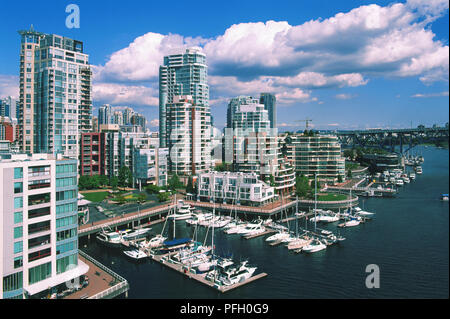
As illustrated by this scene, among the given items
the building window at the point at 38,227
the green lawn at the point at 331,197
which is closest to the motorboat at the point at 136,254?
the building window at the point at 38,227

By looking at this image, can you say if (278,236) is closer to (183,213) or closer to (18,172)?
(183,213)

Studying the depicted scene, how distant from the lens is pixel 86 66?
1928 inches

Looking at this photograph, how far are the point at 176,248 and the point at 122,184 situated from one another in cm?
2305

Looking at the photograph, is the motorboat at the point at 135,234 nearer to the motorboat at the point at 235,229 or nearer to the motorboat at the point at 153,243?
the motorboat at the point at 153,243

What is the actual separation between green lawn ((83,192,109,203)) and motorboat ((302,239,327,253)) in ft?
82.0

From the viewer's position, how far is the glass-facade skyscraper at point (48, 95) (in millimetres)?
44031

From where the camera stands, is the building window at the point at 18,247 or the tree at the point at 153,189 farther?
the tree at the point at 153,189

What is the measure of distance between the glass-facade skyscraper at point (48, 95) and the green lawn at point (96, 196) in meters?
7.35

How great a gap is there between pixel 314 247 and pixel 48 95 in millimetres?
38340

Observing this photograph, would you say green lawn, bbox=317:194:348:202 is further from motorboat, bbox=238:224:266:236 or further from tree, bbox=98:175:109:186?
tree, bbox=98:175:109:186

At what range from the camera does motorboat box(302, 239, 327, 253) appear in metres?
24.6

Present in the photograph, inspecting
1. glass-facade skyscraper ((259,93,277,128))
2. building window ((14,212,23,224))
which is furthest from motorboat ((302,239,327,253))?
glass-facade skyscraper ((259,93,277,128))

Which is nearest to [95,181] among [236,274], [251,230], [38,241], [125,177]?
[125,177]
